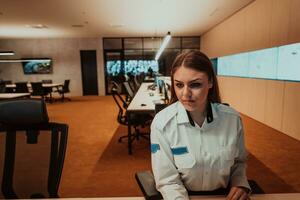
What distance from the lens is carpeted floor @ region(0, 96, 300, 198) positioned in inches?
103

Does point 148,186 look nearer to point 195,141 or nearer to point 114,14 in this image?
point 195,141

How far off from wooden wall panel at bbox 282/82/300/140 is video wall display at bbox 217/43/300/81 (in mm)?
182

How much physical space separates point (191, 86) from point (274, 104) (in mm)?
4796

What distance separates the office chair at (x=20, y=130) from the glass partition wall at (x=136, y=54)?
35.0 ft

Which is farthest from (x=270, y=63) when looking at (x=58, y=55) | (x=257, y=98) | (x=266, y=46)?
(x=58, y=55)

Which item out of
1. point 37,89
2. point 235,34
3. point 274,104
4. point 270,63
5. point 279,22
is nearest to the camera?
point 279,22

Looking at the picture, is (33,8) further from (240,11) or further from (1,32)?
(240,11)

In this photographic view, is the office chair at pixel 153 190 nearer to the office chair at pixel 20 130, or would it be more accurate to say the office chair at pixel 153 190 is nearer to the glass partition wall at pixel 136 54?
the office chair at pixel 20 130

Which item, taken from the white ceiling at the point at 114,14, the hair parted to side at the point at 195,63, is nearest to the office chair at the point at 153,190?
the hair parted to side at the point at 195,63

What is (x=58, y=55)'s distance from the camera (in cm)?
1234

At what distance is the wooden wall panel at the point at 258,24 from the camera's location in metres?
5.38

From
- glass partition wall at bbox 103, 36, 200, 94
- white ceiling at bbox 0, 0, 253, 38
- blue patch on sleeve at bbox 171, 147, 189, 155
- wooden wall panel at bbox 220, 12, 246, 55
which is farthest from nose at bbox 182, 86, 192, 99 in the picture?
glass partition wall at bbox 103, 36, 200, 94

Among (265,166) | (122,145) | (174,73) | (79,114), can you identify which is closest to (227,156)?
(174,73)

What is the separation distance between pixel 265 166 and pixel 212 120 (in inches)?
103
